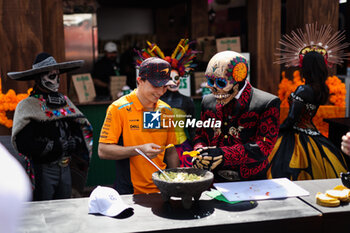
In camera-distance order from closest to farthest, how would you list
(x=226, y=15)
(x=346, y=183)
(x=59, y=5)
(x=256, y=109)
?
(x=346, y=183) → (x=256, y=109) → (x=59, y=5) → (x=226, y=15)

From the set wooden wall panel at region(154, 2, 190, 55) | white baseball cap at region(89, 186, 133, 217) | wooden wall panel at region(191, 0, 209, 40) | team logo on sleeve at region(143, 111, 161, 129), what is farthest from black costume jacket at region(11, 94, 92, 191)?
wooden wall panel at region(154, 2, 190, 55)

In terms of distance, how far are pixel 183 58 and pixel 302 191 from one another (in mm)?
1888

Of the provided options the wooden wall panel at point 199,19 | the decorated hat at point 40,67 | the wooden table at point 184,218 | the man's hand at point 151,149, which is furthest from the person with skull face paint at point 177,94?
the wooden wall panel at point 199,19

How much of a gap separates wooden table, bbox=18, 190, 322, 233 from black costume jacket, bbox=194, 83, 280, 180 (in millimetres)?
360

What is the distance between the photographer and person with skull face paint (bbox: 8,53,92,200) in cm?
324

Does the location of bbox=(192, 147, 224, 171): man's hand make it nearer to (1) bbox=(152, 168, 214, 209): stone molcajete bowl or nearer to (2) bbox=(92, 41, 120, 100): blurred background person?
(1) bbox=(152, 168, 214, 209): stone molcajete bowl

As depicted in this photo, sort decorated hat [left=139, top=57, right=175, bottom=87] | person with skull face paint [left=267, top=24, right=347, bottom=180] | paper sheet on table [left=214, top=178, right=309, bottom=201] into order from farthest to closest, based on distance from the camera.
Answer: person with skull face paint [left=267, top=24, right=347, bottom=180], decorated hat [left=139, top=57, right=175, bottom=87], paper sheet on table [left=214, top=178, right=309, bottom=201]

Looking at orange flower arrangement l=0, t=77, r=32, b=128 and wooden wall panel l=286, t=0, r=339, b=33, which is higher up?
wooden wall panel l=286, t=0, r=339, b=33

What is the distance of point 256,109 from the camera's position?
→ 102 inches

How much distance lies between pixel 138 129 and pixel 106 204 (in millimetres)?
655

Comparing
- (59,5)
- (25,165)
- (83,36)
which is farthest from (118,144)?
(83,36)

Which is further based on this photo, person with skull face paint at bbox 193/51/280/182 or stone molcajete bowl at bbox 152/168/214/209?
person with skull face paint at bbox 193/51/280/182

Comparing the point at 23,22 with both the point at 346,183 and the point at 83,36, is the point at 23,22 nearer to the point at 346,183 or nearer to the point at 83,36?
the point at 346,183

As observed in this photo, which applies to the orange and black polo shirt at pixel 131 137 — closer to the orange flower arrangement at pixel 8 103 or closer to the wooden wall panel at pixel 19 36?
the orange flower arrangement at pixel 8 103
